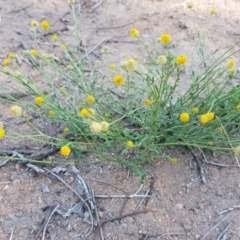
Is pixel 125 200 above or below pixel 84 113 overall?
below

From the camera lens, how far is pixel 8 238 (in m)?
1.92

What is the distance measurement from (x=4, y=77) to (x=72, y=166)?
1.08m

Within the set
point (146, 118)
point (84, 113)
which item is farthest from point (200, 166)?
point (84, 113)

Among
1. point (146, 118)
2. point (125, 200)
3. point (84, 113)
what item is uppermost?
point (84, 113)

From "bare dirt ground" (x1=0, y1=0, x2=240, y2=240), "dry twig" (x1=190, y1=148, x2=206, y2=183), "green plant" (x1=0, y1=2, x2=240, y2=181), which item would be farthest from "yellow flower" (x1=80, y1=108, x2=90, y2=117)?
"dry twig" (x1=190, y1=148, x2=206, y2=183)

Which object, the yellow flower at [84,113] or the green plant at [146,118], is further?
the green plant at [146,118]

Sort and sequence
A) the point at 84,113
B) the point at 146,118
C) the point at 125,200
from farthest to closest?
the point at 146,118, the point at 125,200, the point at 84,113

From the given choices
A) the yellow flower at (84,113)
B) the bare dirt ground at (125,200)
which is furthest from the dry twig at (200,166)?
the yellow flower at (84,113)

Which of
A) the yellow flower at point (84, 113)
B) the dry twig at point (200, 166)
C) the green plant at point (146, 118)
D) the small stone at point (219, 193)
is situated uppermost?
the yellow flower at point (84, 113)

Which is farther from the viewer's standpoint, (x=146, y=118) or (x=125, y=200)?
(x=146, y=118)

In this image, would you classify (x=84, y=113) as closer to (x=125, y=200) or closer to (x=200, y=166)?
(x=125, y=200)

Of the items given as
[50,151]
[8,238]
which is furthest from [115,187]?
[8,238]

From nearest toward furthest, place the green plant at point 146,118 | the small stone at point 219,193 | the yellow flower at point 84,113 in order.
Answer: the yellow flower at point 84,113, the green plant at point 146,118, the small stone at point 219,193

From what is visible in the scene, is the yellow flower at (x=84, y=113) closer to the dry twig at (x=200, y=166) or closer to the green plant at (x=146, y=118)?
the green plant at (x=146, y=118)
